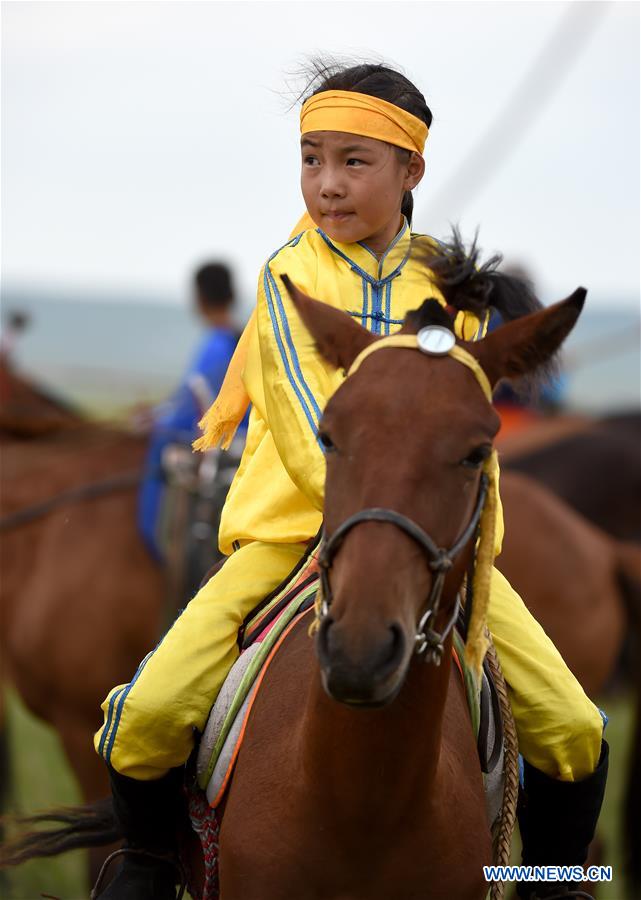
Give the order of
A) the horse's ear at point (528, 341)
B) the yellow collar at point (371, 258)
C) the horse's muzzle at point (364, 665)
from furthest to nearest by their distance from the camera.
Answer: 1. the yellow collar at point (371, 258)
2. the horse's ear at point (528, 341)
3. the horse's muzzle at point (364, 665)

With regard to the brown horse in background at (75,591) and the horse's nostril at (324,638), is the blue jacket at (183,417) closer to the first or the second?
the brown horse in background at (75,591)

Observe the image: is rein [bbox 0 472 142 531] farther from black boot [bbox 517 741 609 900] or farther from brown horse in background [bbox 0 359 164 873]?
black boot [bbox 517 741 609 900]

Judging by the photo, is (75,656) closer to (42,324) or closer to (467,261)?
(467,261)

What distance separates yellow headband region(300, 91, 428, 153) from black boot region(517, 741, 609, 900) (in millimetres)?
1723

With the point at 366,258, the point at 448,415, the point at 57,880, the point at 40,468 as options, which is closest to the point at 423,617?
the point at 448,415

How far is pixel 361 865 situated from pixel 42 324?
86.1 m

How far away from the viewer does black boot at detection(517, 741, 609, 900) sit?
3676 mm

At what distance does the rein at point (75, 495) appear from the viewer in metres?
7.83

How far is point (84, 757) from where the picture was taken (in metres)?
7.16

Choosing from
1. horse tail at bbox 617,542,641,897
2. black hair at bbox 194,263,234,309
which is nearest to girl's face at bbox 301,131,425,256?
horse tail at bbox 617,542,641,897

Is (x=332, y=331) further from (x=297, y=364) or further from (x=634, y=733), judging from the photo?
(x=634, y=733)

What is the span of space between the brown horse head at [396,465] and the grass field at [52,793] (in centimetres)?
249

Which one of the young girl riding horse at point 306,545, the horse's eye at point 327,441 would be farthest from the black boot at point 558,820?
the horse's eye at point 327,441

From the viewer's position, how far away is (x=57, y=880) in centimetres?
701
